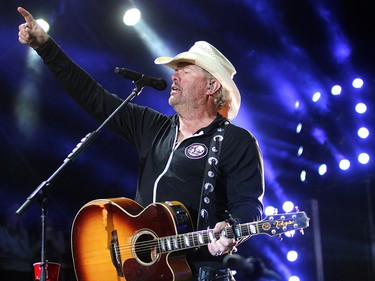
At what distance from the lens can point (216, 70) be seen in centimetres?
407

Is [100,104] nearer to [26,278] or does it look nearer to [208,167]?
[208,167]

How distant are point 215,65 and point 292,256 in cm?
401

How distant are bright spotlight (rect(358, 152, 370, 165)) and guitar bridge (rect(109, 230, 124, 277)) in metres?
4.02

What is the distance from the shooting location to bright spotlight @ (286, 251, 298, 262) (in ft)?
23.9

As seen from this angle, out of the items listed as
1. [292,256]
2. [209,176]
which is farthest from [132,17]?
[209,176]

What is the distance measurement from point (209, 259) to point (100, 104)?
1406mm

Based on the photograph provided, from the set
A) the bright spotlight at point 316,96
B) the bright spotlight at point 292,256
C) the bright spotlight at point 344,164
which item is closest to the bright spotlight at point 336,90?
the bright spotlight at point 316,96

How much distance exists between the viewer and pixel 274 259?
24.1 ft

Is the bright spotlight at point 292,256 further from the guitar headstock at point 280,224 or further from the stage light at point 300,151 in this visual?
the guitar headstock at point 280,224

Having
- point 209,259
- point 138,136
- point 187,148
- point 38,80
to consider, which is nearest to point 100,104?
A: point 138,136

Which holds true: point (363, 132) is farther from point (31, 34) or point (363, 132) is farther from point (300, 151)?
point (31, 34)

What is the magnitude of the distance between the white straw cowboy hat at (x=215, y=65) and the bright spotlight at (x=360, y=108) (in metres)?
2.84

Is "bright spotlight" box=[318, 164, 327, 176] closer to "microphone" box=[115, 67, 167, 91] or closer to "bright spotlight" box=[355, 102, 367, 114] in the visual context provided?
"bright spotlight" box=[355, 102, 367, 114]

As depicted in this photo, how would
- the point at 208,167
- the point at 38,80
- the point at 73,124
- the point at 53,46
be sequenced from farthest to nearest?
1. the point at 73,124
2. the point at 38,80
3. the point at 53,46
4. the point at 208,167
